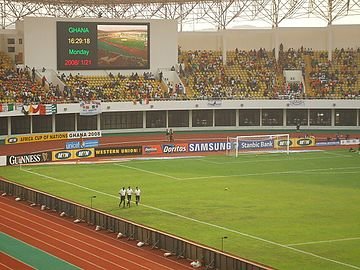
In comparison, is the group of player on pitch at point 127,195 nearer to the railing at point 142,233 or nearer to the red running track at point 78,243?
the railing at point 142,233

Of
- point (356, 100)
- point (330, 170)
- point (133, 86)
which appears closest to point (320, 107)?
point (356, 100)

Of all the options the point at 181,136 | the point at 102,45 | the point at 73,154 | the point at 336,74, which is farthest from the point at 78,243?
the point at 336,74

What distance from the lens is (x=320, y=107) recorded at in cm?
7681

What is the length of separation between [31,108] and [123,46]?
13.7 metres

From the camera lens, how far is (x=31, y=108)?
6700 cm

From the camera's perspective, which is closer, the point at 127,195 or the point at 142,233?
the point at 142,233

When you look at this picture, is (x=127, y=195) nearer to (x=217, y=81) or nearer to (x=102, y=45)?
(x=102, y=45)

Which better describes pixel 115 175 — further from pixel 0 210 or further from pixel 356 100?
pixel 356 100

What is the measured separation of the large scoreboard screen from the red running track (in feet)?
117

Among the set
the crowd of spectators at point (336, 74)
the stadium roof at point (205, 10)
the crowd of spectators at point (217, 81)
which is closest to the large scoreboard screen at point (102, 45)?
the crowd of spectators at point (217, 81)

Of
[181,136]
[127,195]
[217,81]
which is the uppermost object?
[217,81]

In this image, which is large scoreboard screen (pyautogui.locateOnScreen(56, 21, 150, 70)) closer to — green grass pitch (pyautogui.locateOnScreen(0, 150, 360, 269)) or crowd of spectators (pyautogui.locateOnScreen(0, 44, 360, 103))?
crowd of spectators (pyautogui.locateOnScreen(0, 44, 360, 103))

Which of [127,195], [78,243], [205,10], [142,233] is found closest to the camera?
[142,233]

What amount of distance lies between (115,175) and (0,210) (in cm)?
1238
